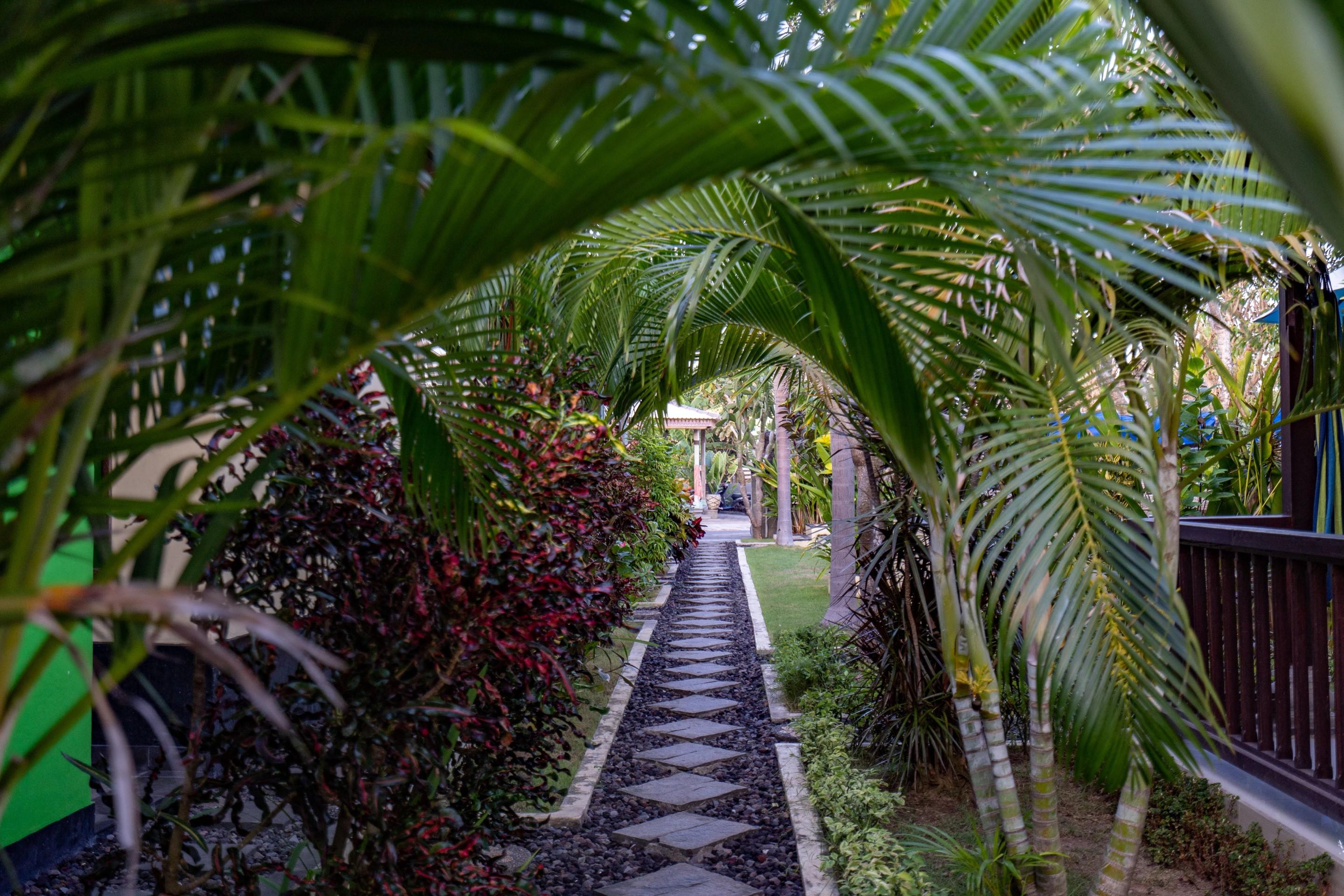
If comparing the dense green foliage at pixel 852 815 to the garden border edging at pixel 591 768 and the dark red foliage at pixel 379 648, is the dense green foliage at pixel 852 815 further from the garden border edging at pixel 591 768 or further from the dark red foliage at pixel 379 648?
the dark red foliage at pixel 379 648

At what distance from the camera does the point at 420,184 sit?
100 centimetres

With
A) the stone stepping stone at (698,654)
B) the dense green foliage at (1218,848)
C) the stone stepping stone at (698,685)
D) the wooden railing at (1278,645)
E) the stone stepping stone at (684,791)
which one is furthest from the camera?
the stone stepping stone at (698,654)

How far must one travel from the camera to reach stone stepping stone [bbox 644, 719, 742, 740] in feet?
18.2

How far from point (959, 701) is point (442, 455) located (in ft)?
6.18

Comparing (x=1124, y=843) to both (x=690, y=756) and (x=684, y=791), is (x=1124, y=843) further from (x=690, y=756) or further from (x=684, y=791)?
(x=690, y=756)

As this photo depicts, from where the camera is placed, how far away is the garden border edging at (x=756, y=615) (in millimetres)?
7992

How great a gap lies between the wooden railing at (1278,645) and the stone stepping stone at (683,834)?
205cm

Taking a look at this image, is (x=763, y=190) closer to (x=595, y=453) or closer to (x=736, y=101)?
(x=736, y=101)

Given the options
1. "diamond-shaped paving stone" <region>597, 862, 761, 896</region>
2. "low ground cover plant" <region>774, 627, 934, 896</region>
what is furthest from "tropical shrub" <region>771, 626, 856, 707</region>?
"diamond-shaped paving stone" <region>597, 862, 761, 896</region>

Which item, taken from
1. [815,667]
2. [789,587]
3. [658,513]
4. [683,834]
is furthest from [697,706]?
[789,587]

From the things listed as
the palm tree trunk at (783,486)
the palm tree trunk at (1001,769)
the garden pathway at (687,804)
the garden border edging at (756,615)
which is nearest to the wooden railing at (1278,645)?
the palm tree trunk at (1001,769)

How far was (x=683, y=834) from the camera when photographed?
13.1ft

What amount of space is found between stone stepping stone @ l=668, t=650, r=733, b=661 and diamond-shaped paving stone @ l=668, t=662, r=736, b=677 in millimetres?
191

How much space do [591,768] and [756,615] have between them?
5020 millimetres
